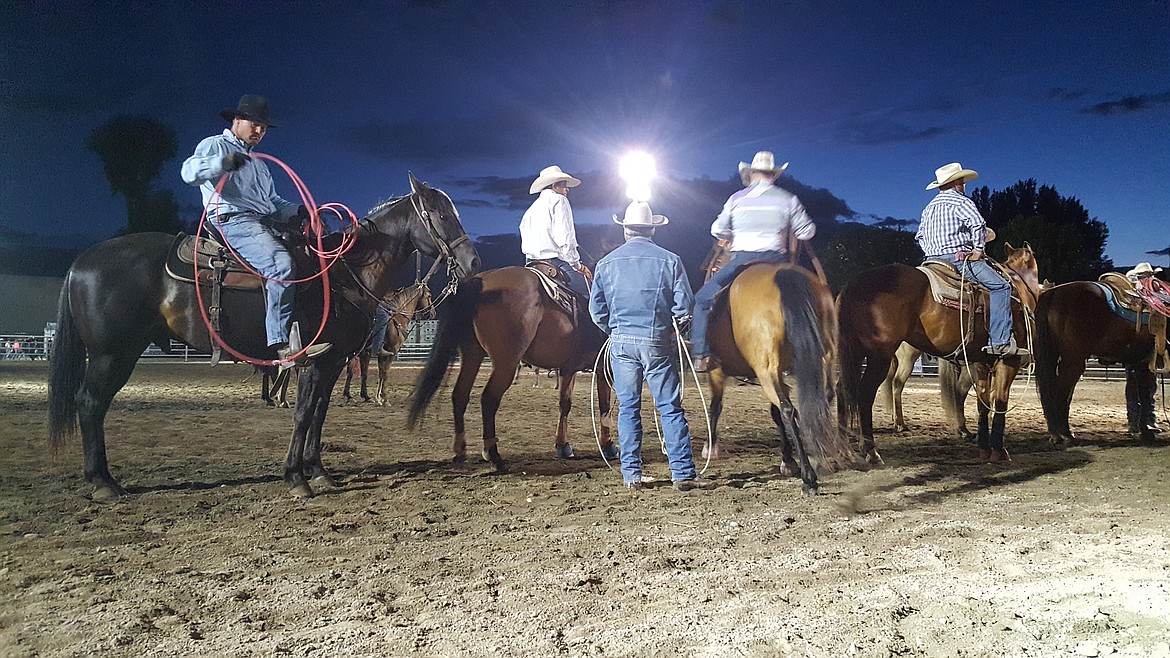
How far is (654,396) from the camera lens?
189 inches

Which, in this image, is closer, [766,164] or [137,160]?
[766,164]

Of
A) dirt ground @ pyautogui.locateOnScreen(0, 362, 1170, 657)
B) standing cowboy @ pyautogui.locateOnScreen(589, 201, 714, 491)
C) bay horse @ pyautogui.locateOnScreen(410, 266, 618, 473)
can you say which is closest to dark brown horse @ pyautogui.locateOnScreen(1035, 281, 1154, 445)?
dirt ground @ pyautogui.locateOnScreen(0, 362, 1170, 657)

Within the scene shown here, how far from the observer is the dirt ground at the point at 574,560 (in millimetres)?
2523

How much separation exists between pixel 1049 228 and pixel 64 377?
867 inches

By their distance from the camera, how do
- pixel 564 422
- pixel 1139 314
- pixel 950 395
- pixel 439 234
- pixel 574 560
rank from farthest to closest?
pixel 950 395
pixel 1139 314
pixel 564 422
pixel 439 234
pixel 574 560

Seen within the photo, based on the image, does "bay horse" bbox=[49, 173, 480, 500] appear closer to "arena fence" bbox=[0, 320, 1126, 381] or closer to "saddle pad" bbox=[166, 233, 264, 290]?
"saddle pad" bbox=[166, 233, 264, 290]

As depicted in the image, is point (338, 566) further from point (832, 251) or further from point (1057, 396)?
point (832, 251)

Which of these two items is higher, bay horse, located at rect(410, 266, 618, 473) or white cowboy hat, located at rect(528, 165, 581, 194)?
white cowboy hat, located at rect(528, 165, 581, 194)

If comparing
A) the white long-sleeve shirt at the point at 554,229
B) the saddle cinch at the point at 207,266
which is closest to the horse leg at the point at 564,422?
the white long-sleeve shirt at the point at 554,229

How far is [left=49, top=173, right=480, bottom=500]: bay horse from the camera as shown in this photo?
4605mm

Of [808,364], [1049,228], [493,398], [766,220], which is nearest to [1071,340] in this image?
[766,220]

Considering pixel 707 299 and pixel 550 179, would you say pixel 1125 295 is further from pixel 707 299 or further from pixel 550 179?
pixel 550 179

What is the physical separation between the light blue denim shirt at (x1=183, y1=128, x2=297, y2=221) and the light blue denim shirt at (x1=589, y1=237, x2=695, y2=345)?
235 centimetres

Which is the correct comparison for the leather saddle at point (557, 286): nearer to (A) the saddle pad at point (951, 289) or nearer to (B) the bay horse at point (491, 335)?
(B) the bay horse at point (491, 335)
